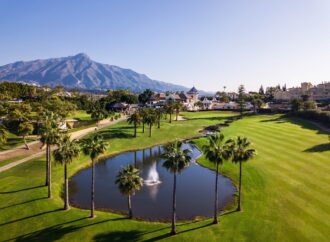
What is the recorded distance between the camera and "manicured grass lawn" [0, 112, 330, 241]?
37.1 meters

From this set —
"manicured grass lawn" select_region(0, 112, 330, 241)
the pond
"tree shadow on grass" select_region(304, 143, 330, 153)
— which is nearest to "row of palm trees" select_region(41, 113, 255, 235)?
"manicured grass lawn" select_region(0, 112, 330, 241)

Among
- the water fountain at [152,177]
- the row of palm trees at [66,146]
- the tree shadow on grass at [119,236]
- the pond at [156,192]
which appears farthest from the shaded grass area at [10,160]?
the tree shadow on grass at [119,236]

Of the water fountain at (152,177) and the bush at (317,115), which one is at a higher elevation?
the bush at (317,115)

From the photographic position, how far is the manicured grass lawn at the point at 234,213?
37125mm

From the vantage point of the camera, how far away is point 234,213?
43.5 meters

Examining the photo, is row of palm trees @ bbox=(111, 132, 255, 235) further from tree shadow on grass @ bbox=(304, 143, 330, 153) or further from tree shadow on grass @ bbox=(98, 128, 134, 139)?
tree shadow on grass @ bbox=(98, 128, 134, 139)

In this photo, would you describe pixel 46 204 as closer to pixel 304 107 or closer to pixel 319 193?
pixel 319 193

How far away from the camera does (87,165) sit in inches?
2840

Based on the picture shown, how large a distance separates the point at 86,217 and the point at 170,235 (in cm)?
1216

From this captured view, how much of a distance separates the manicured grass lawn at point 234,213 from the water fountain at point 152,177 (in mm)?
12155

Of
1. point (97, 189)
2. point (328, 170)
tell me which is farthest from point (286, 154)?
point (97, 189)

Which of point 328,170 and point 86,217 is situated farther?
point 328,170

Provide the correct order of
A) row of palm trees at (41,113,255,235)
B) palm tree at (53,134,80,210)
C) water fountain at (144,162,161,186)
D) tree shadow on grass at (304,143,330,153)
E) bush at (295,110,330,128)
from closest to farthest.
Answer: row of palm trees at (41,113,255,235)
palm tree at (53,134,80,210)
water fountain at (144,162,161,186)
tree shadow on grass at (304,143,330,153)
bush at (295,110,330,128)

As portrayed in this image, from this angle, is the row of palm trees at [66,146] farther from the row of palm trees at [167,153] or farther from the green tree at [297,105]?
the green tree at [297,105]
